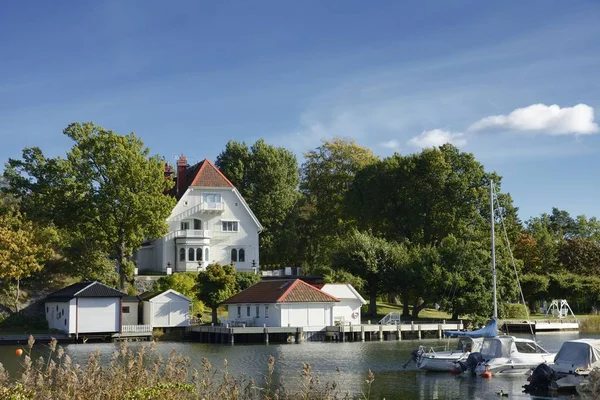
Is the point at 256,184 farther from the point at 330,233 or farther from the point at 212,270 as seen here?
the point at 212,270

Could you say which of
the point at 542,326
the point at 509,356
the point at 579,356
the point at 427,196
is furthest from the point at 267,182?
the point at 579,356

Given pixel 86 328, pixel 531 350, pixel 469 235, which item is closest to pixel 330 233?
pixel 469 235

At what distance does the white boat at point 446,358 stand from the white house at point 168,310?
27.8m

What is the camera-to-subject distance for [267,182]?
87.6 m

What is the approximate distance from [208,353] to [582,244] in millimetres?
61499

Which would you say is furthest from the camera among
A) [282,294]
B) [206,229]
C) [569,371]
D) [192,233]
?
[206,229]

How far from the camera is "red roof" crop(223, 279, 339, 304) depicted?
59.3 m

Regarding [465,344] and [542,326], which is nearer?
[465,344]

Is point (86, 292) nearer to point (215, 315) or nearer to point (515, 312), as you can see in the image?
point (215, 315)

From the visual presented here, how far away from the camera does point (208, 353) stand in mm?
46312

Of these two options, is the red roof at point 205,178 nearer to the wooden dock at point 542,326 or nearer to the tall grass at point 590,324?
the wooden dock at point 542,326

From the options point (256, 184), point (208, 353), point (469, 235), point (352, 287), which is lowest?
point (208, 353)

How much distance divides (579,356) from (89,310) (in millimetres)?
38693

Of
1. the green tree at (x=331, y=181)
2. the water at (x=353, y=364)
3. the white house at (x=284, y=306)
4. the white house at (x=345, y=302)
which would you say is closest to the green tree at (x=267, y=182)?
the green tree at (x=331, y=181)
